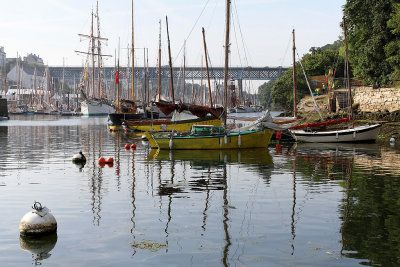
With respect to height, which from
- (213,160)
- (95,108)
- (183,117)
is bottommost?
(213,160)

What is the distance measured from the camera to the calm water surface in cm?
1293

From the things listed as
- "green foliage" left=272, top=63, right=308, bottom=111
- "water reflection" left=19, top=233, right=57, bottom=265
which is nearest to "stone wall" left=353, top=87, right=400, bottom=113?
"green foliage" left=272, top=63, right=308, bottom=111

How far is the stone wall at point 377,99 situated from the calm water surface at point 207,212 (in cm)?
2716

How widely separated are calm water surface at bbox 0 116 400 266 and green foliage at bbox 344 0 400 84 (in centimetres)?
3202

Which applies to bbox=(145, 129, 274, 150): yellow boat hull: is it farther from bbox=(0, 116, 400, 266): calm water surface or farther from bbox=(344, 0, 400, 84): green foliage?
bbox=(344, 0, 400, 84): green foliage

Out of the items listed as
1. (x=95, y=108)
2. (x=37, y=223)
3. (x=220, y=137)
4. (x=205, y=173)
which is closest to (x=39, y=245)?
(x=37, y=223)

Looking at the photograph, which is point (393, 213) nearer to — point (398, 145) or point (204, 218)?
point (204, 218)

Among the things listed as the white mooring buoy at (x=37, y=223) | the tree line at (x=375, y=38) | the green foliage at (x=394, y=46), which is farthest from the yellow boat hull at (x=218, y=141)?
the white mooring buoy at (x=37, y=223)

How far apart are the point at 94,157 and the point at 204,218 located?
2275 centimetres

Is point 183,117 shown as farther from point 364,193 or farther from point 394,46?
point 364,193

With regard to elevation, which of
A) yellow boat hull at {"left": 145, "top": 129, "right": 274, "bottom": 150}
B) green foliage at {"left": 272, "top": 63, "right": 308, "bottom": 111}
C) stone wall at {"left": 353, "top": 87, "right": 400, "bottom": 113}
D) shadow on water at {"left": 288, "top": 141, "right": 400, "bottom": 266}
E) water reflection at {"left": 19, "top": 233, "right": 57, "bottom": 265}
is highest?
green foliage at {"left": 272, "top": 63, "right": 308, "bottom": 111}

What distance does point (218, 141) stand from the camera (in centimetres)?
4122

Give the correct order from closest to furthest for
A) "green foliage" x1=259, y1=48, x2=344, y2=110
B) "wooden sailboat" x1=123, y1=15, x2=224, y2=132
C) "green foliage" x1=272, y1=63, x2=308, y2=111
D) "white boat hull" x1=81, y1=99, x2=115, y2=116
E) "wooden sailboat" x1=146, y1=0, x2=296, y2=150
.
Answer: "wooden sailboat" x1=146, y1=0, x2=296, y2=150
"wooden sailboat" x1=123, y1=15, x2=224, y2=132
"green foliage" x1=259, y1=48, x2=344, y2=110
"green foliage" x1=272, y1=63, x2=308, y2=111
"white boat hull" x1=81, y1=99, x2=115, y2=116

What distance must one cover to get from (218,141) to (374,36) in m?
31.5
